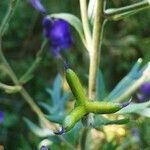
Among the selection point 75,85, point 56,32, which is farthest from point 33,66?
point 75,85

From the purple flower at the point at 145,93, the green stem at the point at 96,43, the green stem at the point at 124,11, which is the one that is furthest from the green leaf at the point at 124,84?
the purple flower at the point at 145,93

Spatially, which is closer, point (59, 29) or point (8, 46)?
point (59, 29)

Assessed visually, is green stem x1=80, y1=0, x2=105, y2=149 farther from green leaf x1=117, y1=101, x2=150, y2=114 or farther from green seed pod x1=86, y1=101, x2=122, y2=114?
green seed pod x1=86, y1=101, x2=122, y2=114

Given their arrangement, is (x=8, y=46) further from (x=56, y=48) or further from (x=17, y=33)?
(x=56, y=48)

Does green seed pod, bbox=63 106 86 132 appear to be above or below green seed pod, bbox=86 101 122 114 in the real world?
above

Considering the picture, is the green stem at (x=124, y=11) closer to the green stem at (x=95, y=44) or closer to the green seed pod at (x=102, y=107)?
the green stem at (x=95, y=44)

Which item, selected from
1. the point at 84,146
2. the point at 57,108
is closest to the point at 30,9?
the point at 57,108

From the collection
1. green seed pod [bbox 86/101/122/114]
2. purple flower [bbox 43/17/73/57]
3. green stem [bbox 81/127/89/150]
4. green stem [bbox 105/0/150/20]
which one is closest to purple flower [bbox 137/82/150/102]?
purple flower [bbox 43/17/73/57]
